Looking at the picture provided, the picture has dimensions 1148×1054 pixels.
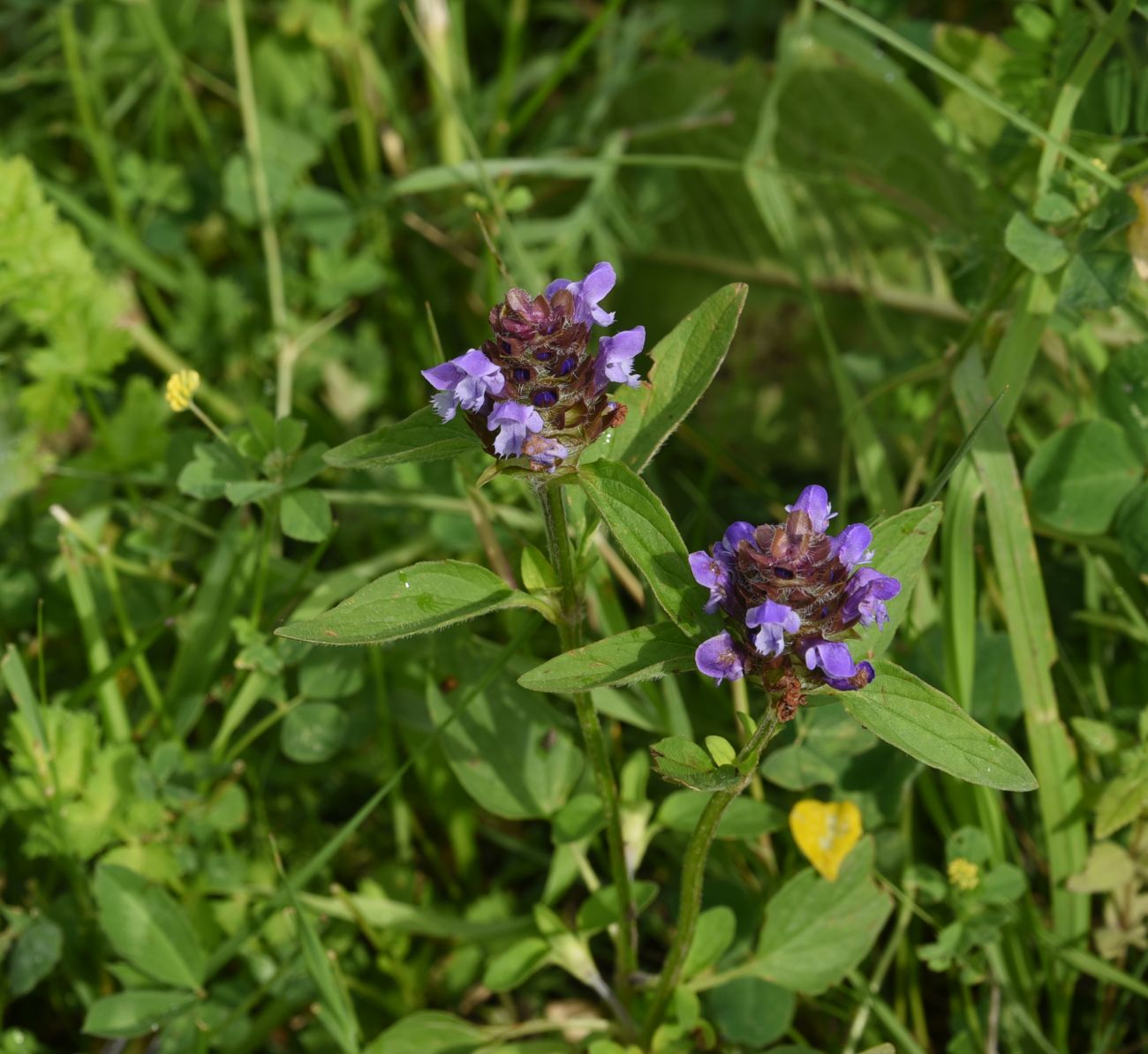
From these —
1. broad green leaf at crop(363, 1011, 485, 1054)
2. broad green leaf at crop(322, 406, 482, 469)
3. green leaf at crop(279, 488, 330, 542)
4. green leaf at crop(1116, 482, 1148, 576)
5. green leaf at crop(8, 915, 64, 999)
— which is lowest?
broad green leaf at crop(363, 1011, 485, 1054)

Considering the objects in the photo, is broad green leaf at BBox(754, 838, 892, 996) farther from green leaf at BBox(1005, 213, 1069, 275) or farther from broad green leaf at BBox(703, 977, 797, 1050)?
green leaf at BBox(1005, 213, 1069, 275)

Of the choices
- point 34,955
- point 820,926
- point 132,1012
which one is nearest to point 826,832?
point 820,926

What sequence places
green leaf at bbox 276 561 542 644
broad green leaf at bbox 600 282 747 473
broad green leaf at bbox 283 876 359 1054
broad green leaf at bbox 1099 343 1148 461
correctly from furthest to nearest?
broad green leaf at bbox 1099 343 1148 461, broad green leaf at bbox 283 876 359 1054, broad green leaf at bbox 600 282 747 473, green leaf at bbox 276 561 542 644

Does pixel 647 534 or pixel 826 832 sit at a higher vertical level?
pixel 647 534

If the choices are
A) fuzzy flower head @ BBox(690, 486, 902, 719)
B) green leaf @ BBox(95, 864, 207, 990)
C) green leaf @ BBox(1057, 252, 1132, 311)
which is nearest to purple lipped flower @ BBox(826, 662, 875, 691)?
fuzzy flower head @ BBox(690, 486, 902, 719)

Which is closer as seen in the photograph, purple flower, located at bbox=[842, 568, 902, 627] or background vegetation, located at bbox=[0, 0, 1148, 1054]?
purple flower, located at bbox=[842, 568, 902, 627]

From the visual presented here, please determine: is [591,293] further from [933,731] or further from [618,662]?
[933,731]

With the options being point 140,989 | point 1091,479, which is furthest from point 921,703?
point 140,989

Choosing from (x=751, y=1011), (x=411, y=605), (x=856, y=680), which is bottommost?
(x=751, y=1011)

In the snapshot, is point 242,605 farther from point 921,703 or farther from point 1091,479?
point 1091,479
